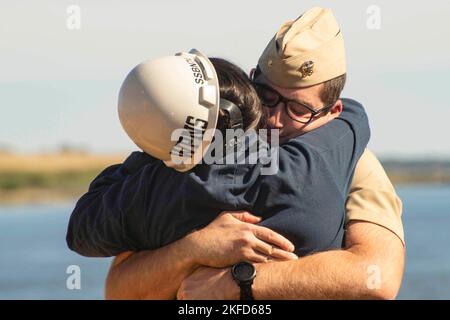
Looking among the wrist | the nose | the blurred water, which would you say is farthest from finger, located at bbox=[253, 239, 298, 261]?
the blurred water

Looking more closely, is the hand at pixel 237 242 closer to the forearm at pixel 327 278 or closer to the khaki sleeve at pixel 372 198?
the forearm at pixel 327 278

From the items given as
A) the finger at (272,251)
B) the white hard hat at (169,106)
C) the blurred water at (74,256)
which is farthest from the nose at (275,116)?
the blurred water at (74,256)

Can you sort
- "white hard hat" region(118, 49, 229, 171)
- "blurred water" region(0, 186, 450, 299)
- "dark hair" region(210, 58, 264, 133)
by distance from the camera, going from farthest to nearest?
"blurred water" region(0, 186, 450, 299) < "dark hair" region(210, 58, 264, 133) < "white hard hat" region(118, 49, 229, 171)

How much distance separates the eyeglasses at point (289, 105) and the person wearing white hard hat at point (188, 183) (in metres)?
0.09

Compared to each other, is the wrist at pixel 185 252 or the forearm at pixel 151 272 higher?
the wrist at pixel 185 252

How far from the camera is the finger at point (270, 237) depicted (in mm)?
4273

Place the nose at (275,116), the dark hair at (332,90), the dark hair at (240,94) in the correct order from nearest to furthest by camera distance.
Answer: the dark hair at (240,94), the nose at (275,116), the dark hair at (332,90)

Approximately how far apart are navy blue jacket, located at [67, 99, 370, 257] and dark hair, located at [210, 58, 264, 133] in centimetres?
15

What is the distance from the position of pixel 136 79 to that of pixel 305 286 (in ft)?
3.13

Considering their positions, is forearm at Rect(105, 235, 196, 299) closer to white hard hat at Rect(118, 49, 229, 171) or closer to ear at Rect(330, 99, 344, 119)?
white hard hat at Rect(118, 49, 229, 171)

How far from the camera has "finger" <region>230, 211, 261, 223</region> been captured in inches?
170
